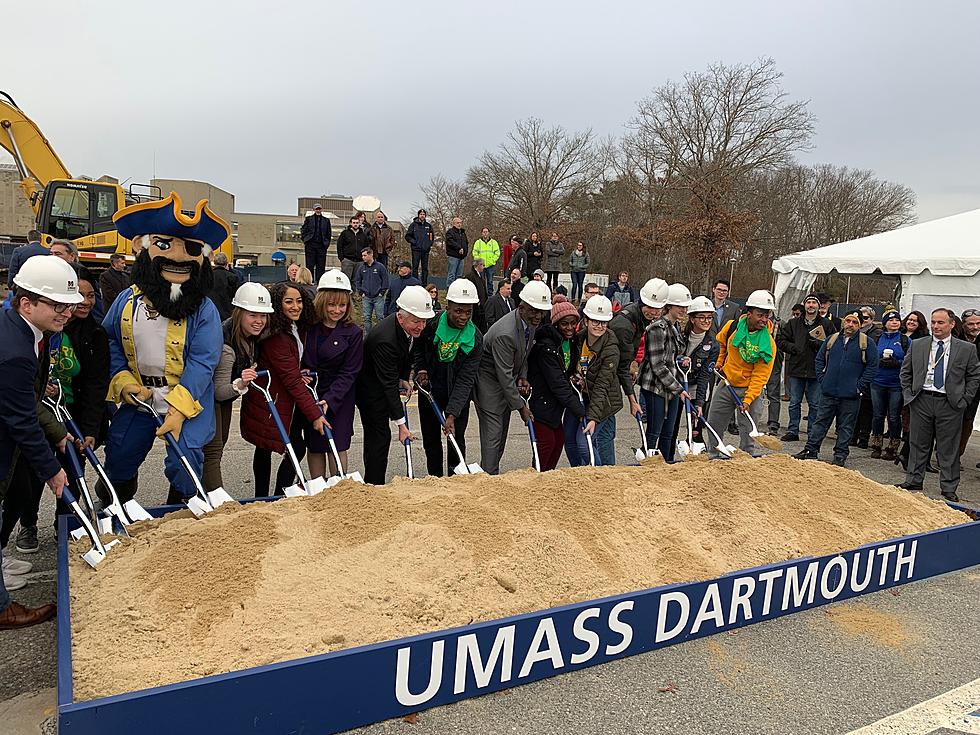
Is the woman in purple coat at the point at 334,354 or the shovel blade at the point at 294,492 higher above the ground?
the woman in purple coat at the point at 334,354

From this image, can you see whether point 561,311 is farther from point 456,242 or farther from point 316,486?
point 456,242

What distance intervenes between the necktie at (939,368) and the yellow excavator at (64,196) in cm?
1178

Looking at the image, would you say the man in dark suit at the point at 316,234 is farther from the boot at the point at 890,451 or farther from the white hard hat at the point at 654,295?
the boot at the point at 890,451

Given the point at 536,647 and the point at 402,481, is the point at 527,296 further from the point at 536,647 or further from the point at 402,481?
the point at 536,647

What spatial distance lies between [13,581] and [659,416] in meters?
5.12

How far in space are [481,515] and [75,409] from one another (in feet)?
8.92

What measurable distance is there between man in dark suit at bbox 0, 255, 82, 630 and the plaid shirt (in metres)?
4.68

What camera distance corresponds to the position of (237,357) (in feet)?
16.1

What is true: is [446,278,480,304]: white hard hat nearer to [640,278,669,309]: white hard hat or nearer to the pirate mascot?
the pirate mascot

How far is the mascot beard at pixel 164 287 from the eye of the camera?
4.28m

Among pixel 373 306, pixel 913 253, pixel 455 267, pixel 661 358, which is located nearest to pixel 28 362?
pixel 661 358

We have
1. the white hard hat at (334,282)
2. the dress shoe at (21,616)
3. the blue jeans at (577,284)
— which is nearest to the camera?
the dress shoe at (21,616)

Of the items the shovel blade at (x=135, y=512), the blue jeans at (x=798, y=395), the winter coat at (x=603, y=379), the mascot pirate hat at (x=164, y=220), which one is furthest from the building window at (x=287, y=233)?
the shovel blade at (x=135, y=512)

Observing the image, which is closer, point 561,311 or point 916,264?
point 561,311
